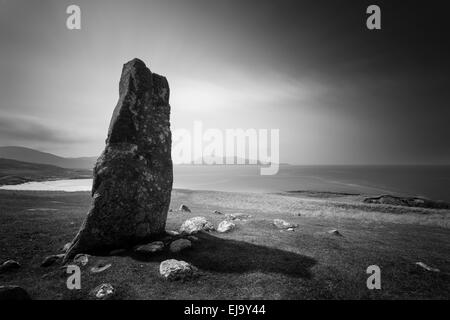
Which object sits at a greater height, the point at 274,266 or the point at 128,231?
the point at 128,231

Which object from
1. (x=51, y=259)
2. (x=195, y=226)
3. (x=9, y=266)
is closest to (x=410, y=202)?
(x=195, y=226)

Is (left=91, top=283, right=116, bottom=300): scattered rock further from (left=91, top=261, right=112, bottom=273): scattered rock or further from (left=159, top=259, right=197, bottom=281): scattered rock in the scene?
(left=159, top=259, right=197, bottom=281): scattered rock

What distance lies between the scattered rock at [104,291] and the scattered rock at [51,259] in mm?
3845

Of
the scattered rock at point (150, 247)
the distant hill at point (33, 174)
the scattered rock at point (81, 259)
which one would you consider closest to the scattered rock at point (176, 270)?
the scattered rock at point (150, 247)

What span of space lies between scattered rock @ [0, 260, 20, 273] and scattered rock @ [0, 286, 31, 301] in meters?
3.46

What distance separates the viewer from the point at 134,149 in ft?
38.7

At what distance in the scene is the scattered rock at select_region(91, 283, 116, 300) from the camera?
280 inches

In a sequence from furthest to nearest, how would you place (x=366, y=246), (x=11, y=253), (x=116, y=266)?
1. (x=366, y=246)
2. (x=11, y=253)
3. (x=116, y=266)

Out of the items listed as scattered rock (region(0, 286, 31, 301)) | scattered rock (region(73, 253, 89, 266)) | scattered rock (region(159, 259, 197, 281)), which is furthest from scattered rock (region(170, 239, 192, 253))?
scattered rock (region(0, 286, 31, 301))

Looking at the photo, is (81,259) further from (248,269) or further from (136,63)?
(136,63)
